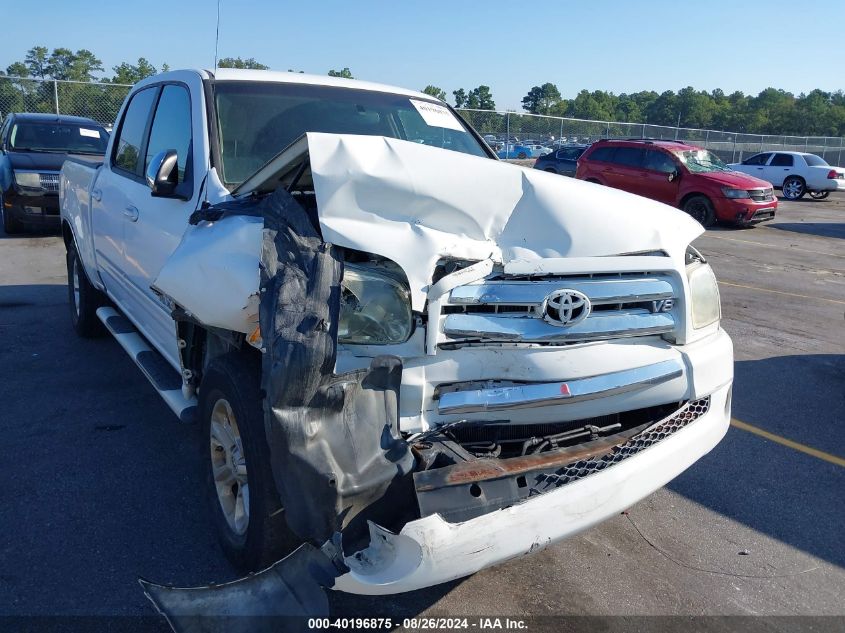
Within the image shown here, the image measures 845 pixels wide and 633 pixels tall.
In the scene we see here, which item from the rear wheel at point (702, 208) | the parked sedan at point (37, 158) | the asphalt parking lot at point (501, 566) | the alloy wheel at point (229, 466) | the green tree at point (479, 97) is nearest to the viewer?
the alloy wheel at point (229, 466)

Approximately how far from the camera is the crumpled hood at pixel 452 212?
2.60 m

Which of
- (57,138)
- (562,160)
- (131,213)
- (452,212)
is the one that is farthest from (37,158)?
(562,160)

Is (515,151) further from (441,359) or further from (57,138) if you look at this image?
(441,359)

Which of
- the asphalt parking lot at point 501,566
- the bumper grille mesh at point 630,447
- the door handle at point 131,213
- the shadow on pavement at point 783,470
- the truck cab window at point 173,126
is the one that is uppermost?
the truck cab window at point 173,126

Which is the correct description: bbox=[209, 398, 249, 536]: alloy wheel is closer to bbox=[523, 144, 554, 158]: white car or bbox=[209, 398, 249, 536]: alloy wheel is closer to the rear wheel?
the rear wheel

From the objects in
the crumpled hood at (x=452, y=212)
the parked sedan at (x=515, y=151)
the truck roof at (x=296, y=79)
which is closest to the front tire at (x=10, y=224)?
the truck roof at (x=296, y=79)

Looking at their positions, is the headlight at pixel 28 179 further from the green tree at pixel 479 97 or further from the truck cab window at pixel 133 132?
the green tree at pixel 479 97

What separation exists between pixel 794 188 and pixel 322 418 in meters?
28.0

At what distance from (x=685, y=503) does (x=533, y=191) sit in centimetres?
201

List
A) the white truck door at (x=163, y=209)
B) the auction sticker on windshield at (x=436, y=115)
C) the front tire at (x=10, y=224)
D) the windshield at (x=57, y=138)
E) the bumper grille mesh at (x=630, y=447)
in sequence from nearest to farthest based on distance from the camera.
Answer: the bumper grille mesh at (x=630, y=447) < the white truck door at (x=163, y=209) < the auction sticker on windshield at (x=436, y=115) < the front tire at (x=10, y=224) < the windshield at (x=57, y=138)

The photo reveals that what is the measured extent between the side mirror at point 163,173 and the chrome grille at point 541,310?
6.02 ft

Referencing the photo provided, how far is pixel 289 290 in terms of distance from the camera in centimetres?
240

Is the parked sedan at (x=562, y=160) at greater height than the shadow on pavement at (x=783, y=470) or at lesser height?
greater

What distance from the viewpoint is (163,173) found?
11.8ft
